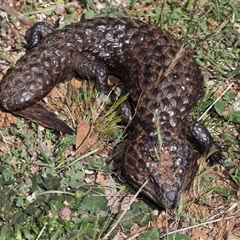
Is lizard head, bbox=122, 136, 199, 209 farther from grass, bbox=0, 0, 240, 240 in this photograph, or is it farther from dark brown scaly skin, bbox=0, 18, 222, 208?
grass, bbox=0, 0, 240, 240

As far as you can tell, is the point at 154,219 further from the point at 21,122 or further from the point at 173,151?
the point at 21,122

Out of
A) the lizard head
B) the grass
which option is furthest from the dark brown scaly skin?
the grass

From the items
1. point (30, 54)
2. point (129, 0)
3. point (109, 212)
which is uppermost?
point (129, 0)

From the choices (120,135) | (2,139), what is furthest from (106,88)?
(2,139)

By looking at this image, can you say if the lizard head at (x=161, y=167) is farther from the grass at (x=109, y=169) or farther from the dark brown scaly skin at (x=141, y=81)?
the grass at (x=109, y=169)

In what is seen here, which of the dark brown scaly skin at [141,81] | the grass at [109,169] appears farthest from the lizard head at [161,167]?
the grass at [109,169]

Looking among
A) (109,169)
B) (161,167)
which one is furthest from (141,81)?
(161,167)
